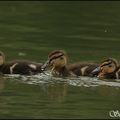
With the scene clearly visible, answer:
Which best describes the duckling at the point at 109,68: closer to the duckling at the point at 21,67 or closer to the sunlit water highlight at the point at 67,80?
the sunlit water highlight at the point at 67,80

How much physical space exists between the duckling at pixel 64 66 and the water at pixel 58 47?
24 cm

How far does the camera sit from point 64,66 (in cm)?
1149

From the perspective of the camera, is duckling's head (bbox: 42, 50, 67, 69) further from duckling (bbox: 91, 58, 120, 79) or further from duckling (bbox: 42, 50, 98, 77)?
duckling (bbox: 91, 58, 120, 79)

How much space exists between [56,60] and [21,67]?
1.68ft

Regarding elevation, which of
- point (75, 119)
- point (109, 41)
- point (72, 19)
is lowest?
point (75, 119)

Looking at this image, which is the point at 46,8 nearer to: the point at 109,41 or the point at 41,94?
the point at 109,41

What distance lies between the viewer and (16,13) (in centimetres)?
1797

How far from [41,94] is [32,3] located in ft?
33.0

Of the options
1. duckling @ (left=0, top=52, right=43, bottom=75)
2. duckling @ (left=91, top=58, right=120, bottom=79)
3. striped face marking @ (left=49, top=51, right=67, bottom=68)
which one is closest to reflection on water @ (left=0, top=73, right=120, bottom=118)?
duckling @ (left=0, top=52, right=43, bottom=75)

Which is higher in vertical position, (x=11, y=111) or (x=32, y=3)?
(x=32, y=3)

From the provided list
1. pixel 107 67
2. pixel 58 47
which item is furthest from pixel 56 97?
pixel 58 47

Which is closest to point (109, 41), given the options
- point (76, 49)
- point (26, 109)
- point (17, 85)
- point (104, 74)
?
point (76, 49)

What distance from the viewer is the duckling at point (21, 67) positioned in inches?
443

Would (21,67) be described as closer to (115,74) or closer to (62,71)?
(62,71)
